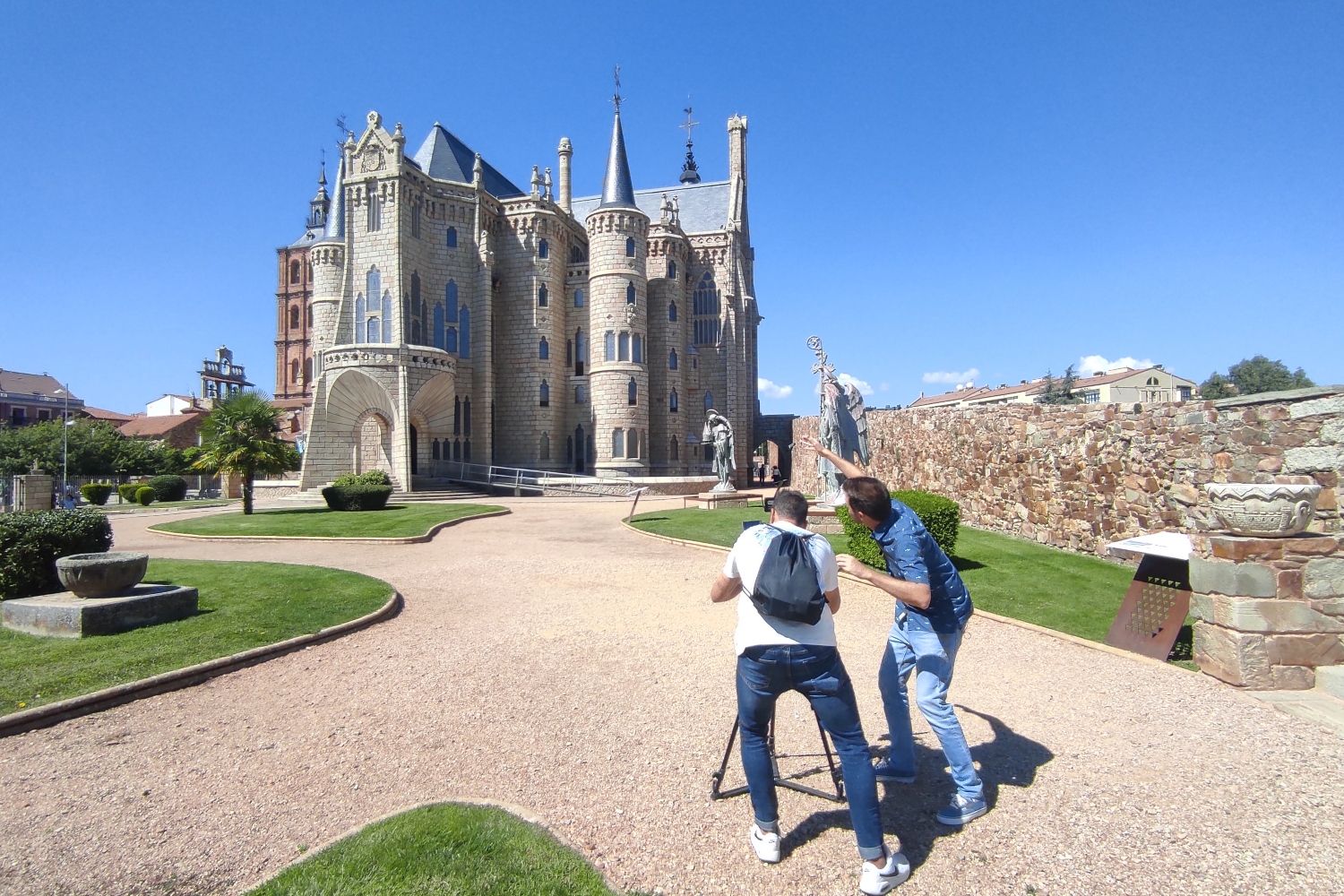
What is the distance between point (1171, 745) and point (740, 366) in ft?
130

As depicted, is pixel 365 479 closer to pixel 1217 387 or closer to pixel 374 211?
pixel 374 211

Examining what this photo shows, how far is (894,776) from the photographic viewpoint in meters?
4.22

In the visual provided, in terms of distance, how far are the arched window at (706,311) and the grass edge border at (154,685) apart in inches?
1460

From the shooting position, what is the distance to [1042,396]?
58000 millimetres

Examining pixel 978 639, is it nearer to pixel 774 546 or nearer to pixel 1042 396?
pixel 774 546

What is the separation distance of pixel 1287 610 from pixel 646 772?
18.5ft

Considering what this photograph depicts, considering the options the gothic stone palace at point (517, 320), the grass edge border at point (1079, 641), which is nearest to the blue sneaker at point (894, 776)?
the grass edge border at point (1079, 641)

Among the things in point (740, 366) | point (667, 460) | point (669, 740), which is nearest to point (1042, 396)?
point (740, 366)

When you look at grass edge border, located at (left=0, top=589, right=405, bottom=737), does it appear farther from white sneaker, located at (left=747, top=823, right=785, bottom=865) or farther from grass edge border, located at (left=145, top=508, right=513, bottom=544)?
grass edge border, located at (left=145, top=508, right=513, bottom=544)

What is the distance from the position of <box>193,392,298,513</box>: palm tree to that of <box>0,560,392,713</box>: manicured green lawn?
1180 centimetres

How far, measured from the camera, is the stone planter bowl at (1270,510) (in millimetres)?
5902

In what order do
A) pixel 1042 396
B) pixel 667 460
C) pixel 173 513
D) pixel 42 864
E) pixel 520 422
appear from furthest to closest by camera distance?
pixel 1042 396
pixel 667 460
pixel 520 422
pixel 173 513
pixel 42 864

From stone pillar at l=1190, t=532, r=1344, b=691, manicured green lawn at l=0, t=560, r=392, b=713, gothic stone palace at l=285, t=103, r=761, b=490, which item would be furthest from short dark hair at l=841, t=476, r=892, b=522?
gothic stone palace at l=285, t=103, r=761, b=490

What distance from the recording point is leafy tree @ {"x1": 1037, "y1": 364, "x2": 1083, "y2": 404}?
55094mm
